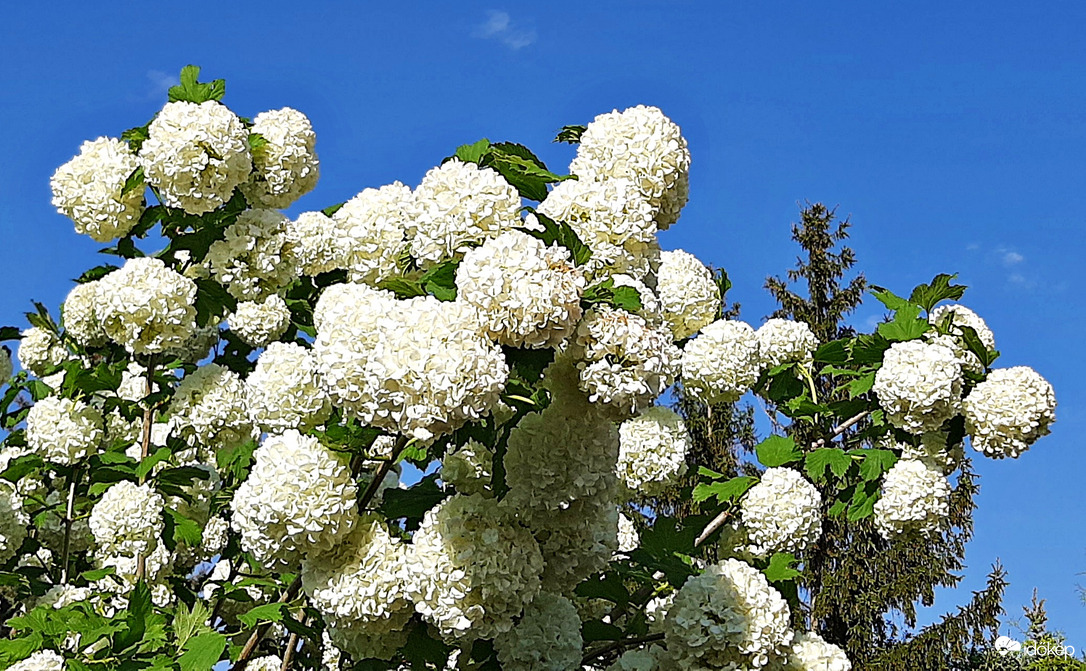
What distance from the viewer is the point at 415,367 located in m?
2.07

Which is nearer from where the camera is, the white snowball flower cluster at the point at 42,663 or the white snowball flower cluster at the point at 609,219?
the white snowball flower cluster at the point at 609,219

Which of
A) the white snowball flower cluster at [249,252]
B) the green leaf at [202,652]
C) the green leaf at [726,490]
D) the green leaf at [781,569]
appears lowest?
the green leaf at [202,652]

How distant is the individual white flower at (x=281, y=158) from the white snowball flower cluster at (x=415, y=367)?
216 centimetres

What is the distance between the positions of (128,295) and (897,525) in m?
3.07

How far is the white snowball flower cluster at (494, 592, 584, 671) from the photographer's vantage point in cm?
277

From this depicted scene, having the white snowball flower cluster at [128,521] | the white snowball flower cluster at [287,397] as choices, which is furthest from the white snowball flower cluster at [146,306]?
the white snowball flower cluster at [287,397]

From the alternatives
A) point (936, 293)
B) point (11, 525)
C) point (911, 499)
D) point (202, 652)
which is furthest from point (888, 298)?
point (11, 525)

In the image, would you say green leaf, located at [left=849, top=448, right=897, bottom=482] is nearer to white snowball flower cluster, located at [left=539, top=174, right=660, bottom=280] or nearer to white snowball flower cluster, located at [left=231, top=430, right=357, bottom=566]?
white snowball flower cluster, located at [left=539, top=174, right=660, bottom=280]

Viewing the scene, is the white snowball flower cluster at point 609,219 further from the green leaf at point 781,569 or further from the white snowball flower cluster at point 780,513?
the white snowball flower cluster at point 780,513

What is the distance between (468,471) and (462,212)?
69cm

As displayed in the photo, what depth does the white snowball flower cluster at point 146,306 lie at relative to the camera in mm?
4016

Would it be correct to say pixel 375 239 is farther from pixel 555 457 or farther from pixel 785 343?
pixel 785 343

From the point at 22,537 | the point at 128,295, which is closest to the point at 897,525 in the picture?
the point at 128,295

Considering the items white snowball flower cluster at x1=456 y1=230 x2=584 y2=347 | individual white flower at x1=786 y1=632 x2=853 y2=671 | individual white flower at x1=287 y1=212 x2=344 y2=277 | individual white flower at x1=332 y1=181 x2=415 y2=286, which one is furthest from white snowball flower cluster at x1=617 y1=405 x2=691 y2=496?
white snowball flower cluster at x1=456 y1=230 x2=584 y2=347
